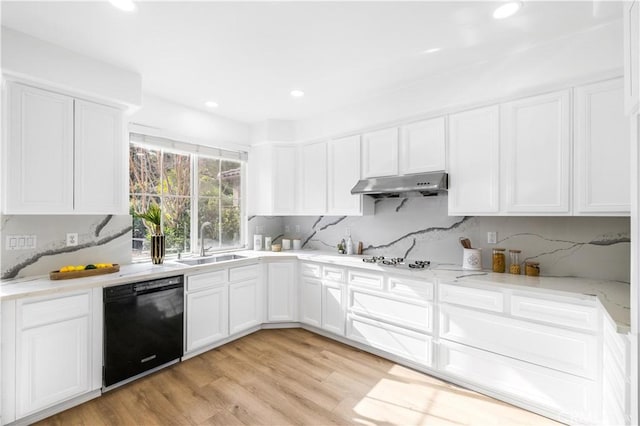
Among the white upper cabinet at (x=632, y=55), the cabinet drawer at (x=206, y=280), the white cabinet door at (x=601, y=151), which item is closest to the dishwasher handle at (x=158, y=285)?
the cabinet drawer at (x=206, y=280)

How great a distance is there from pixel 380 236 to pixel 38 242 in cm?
324

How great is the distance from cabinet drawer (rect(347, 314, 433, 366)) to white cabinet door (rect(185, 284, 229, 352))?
1327mm

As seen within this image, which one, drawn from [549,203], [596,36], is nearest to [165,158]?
[549,203]

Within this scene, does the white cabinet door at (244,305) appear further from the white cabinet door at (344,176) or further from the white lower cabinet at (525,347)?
the white lower cabinet at (525,347)

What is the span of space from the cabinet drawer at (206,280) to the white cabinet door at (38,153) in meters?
1.13

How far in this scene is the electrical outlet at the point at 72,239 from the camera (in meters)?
2.63

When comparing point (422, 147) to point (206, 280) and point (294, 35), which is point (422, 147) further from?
point (206, 280)

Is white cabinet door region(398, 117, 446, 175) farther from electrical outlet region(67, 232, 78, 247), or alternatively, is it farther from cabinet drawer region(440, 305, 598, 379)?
electrical outlet region(67, 232, 78, 247)

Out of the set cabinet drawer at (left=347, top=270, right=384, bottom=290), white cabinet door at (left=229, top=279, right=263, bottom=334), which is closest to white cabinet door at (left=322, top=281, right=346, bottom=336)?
cabinet drawer at (left=347, top=270, right=384, bottom=290)

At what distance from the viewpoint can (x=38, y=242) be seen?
2475 millimetres

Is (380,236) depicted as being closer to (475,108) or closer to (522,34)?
(475,108)

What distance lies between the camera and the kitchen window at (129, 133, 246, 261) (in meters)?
3.26

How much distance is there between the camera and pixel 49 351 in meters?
2.07

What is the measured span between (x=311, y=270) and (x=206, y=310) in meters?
1.20
